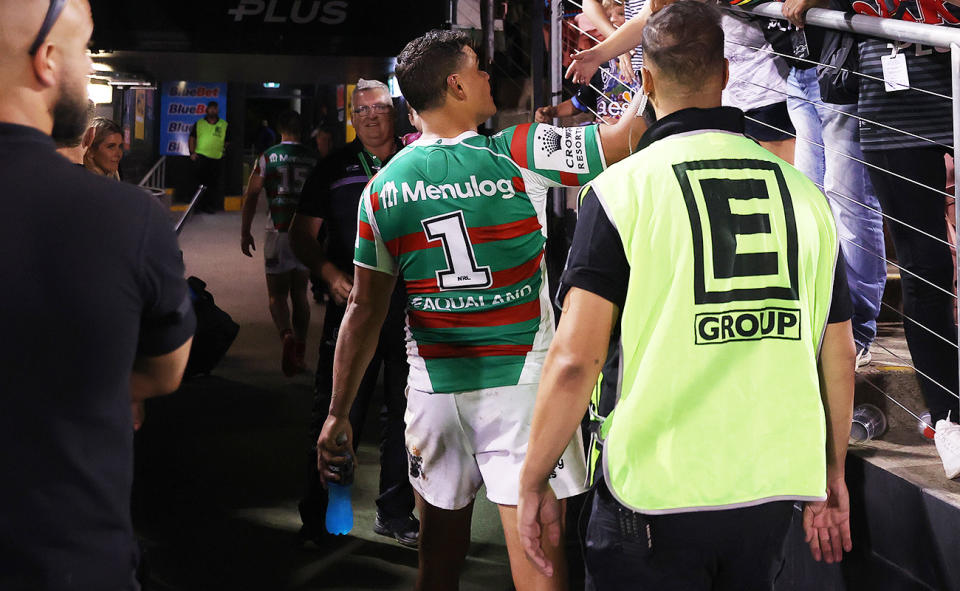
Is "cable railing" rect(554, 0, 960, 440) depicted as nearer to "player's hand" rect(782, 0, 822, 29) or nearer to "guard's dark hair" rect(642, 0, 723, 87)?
"player's hand" rect(782, 0, 822, 29)

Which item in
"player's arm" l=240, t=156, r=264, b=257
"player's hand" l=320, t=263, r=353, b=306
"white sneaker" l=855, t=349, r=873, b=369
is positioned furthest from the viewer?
"player's arm" l=240, t=156, r=264, b=257

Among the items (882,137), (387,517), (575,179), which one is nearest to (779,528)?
(575,179)

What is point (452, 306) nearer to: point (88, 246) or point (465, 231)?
point (465, 231)

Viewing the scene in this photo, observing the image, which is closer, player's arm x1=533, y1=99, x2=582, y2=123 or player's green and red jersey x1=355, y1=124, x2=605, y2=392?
player's green and red jersey x1=355, y1=124, x2=605, y2=392

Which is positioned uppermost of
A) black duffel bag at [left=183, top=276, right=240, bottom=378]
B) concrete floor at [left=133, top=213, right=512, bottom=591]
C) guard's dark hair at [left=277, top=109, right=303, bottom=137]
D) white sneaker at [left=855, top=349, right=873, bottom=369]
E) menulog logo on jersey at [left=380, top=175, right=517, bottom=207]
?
guard's dark hair at [left=277, top=109, right=303, bottom=137]

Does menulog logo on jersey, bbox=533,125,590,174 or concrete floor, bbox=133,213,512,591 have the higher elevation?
menulog logo on jersey, bbox=533,125,590,174

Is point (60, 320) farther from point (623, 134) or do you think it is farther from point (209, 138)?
point (209, 138)

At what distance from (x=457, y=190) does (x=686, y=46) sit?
92 cm

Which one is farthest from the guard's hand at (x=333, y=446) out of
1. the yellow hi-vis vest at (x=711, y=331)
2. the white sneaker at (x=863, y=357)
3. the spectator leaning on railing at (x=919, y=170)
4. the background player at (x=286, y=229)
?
the background player at (x=286, y=229)

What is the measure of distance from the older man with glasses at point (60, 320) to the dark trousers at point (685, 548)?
918 millimetres

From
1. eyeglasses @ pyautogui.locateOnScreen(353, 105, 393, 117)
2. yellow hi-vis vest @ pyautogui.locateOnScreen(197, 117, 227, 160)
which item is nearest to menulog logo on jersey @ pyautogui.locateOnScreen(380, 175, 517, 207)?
eyeglasses @ pyautogui.locateOnScreen(353, 105, 393, 117)

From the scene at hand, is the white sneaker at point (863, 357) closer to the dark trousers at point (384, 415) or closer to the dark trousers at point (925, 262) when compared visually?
the dark trousers at point (925, 262)

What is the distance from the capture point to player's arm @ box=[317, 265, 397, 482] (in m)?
2.93

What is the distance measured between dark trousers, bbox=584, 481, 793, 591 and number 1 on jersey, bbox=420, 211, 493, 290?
0.92 metres
